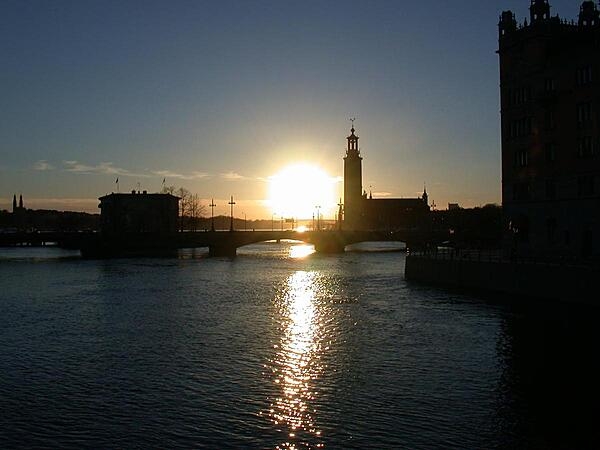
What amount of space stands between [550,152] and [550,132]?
6.67ft

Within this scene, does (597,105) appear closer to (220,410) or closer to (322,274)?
(322,274)

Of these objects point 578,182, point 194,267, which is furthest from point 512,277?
point 194,267

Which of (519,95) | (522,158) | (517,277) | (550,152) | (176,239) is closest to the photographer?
(517,277)

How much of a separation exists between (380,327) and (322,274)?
160 feet

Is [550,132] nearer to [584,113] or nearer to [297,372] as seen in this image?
[584,113]

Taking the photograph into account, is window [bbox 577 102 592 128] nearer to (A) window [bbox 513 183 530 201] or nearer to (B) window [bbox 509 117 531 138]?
(B) window [bbox 509 117 531 138]

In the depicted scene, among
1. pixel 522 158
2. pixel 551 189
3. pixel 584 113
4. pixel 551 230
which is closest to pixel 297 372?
pixel 551 230

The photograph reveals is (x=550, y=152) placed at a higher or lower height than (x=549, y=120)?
lower

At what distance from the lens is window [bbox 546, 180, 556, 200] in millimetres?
71312

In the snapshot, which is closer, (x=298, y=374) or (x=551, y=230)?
(x=298, y=374)

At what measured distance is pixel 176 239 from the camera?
13338 cm

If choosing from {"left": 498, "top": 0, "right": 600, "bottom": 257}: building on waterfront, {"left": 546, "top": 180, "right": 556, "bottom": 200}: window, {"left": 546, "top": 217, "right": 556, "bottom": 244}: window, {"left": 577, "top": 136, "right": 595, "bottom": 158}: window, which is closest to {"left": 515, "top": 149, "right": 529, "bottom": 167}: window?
{"left": 498, "top": 0, "right": 600, "bottom": 257}: building on waterfront

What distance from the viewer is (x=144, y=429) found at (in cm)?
2420

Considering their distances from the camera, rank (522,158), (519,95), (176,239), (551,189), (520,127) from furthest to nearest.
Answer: (176,239) < (519,95) < (520,127) < (522,158) < (551,189)
